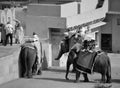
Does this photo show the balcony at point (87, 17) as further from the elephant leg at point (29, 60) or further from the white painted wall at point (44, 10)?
the elephant leg at point (29, 60)

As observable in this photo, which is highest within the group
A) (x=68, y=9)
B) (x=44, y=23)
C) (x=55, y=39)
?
(x=68, y=9)

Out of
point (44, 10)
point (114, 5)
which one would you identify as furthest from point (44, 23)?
point (114, 5)

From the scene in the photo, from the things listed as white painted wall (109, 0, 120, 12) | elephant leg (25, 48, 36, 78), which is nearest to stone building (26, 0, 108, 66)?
elephant leg (25, 48, 36, 78)

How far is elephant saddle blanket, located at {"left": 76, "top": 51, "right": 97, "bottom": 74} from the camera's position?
686 inches

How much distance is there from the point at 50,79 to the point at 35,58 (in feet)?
5.82

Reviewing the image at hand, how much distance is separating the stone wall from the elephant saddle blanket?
7.57 ft

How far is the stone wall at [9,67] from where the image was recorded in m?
17.0

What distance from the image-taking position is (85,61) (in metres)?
17.5

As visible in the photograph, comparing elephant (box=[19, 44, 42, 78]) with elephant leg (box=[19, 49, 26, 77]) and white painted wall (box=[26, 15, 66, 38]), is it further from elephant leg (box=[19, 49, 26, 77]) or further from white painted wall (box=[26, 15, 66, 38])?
white painted wall (box=[26, 15, 66, 38])

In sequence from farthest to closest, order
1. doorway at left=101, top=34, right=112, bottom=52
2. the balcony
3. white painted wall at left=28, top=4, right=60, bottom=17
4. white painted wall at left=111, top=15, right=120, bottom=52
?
1. doorway at left=101, top=34, right=112, bottom=52
2. white painted wall at left=111, top=15, right=120, bottom=52
3. white painted wall at left=28, top=4, right=60, bottom=17
4. the balcony

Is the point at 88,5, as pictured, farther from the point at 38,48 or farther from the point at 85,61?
the point at 85,61

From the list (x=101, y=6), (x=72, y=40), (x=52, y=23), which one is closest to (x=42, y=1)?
(x=101, y=6)

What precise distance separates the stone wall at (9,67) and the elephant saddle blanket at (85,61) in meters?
2.31

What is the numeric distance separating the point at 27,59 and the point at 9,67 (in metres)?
1.36
